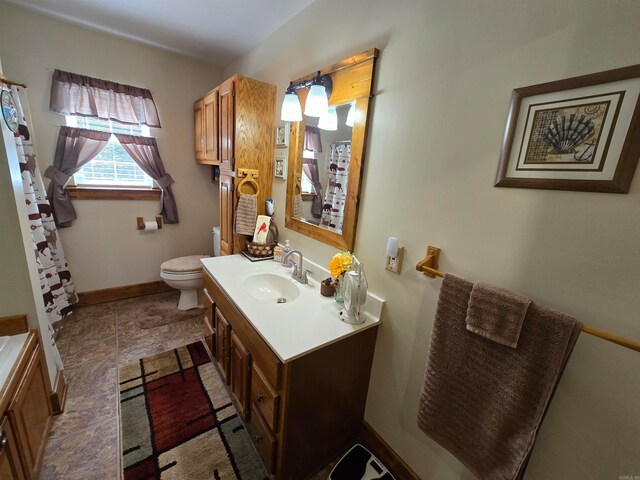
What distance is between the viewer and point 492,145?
0.87m

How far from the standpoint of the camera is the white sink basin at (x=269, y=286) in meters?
1.59

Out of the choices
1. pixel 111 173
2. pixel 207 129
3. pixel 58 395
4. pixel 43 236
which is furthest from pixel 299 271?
pixel 111 173

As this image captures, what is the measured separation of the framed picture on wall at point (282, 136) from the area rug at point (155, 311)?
5.80 feet

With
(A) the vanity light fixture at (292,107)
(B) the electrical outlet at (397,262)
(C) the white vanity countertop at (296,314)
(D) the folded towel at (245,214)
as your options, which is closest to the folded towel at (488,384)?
(B) the electrical outlet at (397,262)

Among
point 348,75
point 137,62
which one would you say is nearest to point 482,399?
point 348,75

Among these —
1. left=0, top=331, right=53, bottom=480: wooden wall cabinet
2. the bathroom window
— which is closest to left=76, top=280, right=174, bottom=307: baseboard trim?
the bathroom window

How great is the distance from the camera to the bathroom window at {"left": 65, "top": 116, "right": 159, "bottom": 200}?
7.41 feet

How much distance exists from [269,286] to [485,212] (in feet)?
4.17

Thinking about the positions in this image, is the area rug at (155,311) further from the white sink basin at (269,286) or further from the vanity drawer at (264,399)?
the vanity drawer at (264,399)

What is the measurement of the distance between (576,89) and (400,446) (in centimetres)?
154

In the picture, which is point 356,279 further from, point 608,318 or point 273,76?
point 273,76

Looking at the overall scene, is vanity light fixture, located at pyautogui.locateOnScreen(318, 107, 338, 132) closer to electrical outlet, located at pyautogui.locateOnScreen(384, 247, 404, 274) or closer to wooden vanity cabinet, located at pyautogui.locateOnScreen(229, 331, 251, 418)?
electrical outlet, located at pyautogui.locateOnScreen(384, 247, 404, 274)

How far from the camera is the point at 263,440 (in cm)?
119

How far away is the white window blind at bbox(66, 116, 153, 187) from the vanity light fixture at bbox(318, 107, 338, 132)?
78.0 inches
